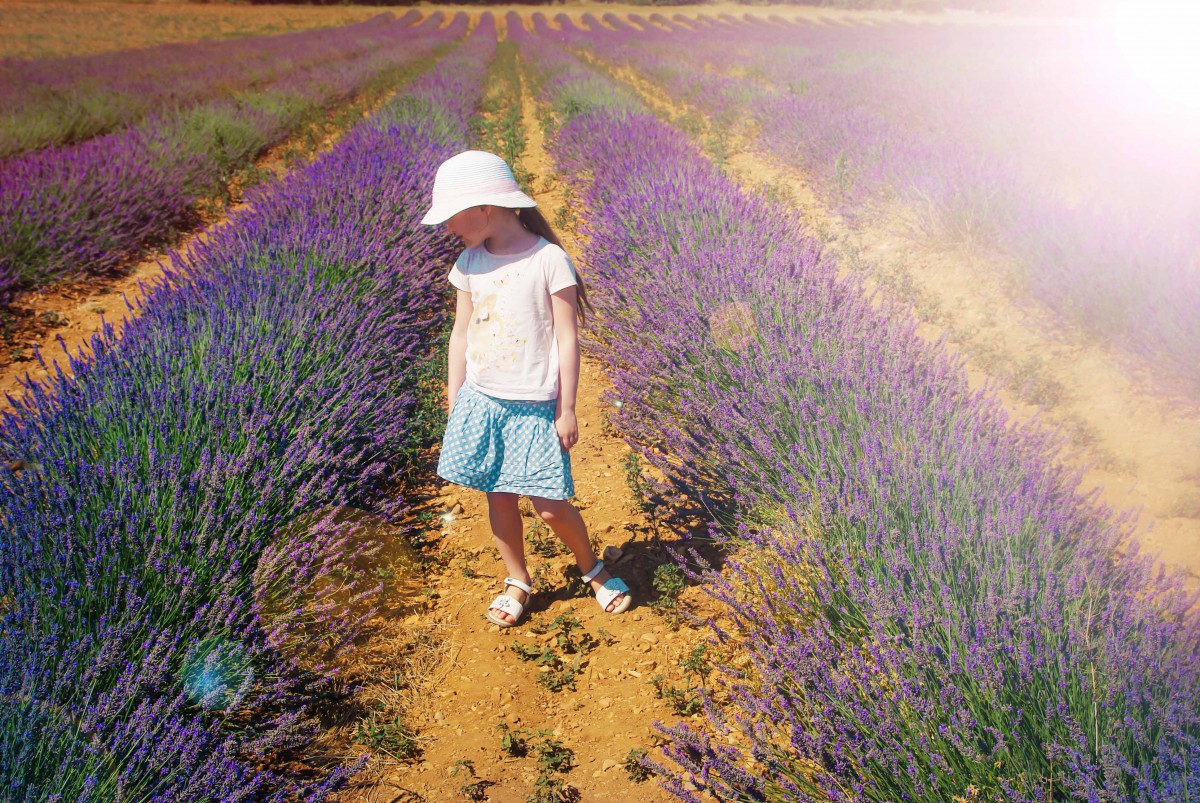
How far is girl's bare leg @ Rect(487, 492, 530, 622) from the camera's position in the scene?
228 cm

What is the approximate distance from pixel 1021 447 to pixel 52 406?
3.20 m

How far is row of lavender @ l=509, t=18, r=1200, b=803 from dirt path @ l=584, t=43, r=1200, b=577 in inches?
13.1

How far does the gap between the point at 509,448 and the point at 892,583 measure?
1.15m

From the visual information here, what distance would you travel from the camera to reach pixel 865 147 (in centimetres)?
688

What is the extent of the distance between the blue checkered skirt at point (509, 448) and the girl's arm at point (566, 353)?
66 millimetres

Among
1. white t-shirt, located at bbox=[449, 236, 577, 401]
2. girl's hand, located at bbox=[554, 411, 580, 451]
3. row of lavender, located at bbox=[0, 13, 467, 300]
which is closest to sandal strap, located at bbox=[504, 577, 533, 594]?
girl's hand, located at bbox=[554, 411, 580, 451]

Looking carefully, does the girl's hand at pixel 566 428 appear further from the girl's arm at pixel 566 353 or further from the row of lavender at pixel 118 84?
the row of lavender at pixel 118 84

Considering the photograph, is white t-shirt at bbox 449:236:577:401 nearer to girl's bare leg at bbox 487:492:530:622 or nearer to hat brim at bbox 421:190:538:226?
hat brim at bbox 421:190:538:226

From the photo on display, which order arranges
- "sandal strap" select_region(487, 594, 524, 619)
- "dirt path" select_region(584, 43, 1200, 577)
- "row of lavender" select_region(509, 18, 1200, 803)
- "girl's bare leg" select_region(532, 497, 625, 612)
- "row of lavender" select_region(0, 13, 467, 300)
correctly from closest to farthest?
"row of lavender" select_region(509, 18, 1200, 803)
"girl's bare leg" select_region(532, 497, 625, 612)
"sandal strap" select_region(487, 594, 524, 619)
"dirt path" select_region(584, 43, 1200, 577)
"row of lavender" select_region(0, 13, 467, 300)

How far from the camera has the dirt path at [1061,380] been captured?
9.08ft

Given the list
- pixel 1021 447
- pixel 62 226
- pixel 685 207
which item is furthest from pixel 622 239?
pixel 62 226

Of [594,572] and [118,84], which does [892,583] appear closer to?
[594,572]

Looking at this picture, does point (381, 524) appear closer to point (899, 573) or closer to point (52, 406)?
point (52, 406)

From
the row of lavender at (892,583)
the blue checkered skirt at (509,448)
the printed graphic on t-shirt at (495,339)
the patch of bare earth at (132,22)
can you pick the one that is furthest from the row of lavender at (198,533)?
the patch of bare earth at (132,22)
